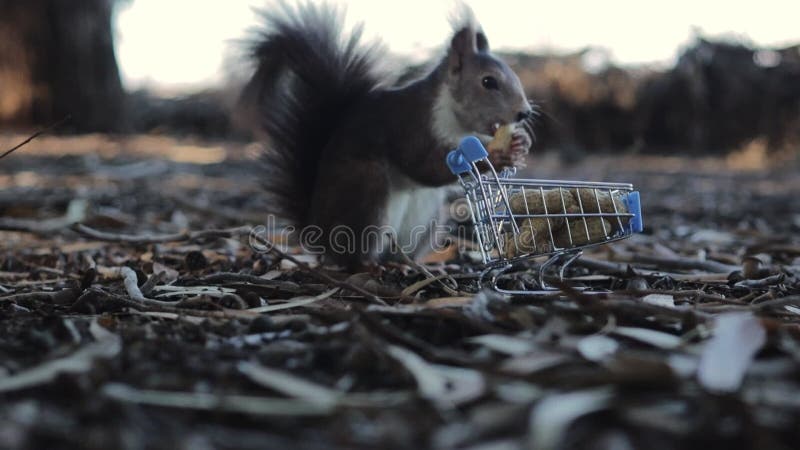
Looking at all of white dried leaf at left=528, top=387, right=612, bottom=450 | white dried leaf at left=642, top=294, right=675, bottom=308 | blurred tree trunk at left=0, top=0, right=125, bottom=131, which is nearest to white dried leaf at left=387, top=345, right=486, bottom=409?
white dried leaf at left=528, top=387, right=612, bottom=450

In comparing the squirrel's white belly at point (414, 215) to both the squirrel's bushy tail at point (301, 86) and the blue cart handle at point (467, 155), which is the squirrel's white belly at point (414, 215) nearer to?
the squirrel's bushy tail at point (301, 86)

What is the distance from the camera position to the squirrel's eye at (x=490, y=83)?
9.00ft

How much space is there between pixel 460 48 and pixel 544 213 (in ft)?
3.05

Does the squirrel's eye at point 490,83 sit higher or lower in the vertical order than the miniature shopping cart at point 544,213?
higher

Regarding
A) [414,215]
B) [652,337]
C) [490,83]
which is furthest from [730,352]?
[414,215]

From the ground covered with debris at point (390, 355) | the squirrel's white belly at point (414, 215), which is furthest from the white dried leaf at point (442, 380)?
the squirrel's white belly at point (414, 215)

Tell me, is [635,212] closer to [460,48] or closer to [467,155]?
[467,155]

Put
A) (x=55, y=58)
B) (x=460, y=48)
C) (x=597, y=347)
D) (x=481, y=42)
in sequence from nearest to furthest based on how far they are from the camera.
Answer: (x=597, y=347)
(x=460, y=48)
(x=481, y=42)
(x=55, y=58)

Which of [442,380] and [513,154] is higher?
[513,154]

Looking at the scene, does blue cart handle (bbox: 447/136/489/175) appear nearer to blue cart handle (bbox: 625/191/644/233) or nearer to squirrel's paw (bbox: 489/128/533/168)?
squirrel's paw (bbox: 489/128/533/168)

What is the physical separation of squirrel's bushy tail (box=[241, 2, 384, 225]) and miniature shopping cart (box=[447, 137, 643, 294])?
905 mm

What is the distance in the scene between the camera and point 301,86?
2.99 meters

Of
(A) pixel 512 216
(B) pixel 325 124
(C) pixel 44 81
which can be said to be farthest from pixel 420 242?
(C) pixel 44 81

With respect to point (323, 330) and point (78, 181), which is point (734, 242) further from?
point (78, 181)
